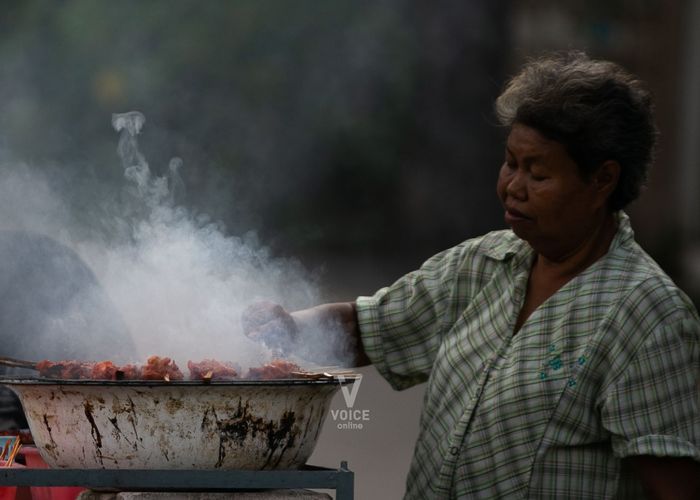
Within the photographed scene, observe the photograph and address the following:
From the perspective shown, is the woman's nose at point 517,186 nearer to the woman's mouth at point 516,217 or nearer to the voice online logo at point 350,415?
the woman's mouth at point 516,217

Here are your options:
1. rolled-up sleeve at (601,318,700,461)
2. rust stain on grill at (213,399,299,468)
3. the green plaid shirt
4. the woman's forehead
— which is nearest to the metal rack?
rust stain on grill at (213,399,299,468)

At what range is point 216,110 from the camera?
4.45 metres

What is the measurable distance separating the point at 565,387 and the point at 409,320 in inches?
21.2

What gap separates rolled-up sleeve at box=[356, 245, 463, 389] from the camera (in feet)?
9.15

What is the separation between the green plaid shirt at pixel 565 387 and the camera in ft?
7.64

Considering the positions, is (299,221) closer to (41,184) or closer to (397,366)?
(41,184)

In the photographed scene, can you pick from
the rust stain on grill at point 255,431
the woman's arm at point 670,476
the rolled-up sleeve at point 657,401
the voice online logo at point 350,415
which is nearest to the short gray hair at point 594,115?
the rolled-up sleeve at point 657,401

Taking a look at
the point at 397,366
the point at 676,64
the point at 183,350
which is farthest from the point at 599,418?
the point at 676,64

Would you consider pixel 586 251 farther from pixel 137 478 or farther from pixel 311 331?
pixel 137 478

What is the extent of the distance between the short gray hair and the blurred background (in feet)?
5.87

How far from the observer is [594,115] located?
8.00 ft

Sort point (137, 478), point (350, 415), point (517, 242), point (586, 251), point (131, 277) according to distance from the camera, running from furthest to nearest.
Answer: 1. point (350, 415)
2. point (131, 277)
3. point (517, 242)
4. point (586, 251)
5. point (137, 478)

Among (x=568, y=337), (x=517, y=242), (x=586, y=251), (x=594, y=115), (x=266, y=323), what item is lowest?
(x=568, y=337)

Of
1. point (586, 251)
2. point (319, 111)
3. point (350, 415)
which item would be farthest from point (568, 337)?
point (319, 111)
